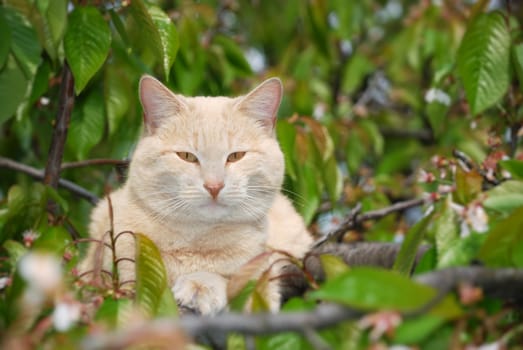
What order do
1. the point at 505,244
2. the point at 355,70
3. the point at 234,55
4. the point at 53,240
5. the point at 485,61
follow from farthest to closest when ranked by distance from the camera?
1. the point at 355,70
2. the point at 234,55
3. the point at 485,61
4. the point at 53,240
5. the point at 505,244

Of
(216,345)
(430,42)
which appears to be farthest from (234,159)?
(430,42)

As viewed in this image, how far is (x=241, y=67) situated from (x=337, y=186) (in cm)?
90

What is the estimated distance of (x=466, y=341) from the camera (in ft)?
4.72

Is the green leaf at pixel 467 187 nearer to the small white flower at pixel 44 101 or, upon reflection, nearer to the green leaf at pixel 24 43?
the green leaf at pixel 24 43

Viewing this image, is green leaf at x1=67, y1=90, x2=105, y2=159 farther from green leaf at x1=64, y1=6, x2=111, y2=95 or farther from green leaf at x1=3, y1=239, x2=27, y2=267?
green leaf at x1=3, y1=239, x2=27, y2=267

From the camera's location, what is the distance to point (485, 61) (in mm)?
2482

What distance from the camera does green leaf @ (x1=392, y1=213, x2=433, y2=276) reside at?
1719mm

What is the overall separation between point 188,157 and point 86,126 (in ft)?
2.02

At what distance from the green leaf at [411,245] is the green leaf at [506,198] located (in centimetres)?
15

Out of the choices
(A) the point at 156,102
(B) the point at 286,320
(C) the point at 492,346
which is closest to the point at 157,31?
(A) the point at 156,102

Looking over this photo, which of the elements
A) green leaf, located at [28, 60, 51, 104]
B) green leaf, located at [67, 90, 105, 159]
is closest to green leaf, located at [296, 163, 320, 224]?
green leaf, located at [67, 90, 105, 159]

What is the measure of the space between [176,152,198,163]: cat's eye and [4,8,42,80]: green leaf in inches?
23.7

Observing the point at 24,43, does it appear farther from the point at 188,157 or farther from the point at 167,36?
the point at 188,157

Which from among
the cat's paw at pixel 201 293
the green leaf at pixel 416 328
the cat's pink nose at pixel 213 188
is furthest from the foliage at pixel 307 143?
the cat's pink nose at pixel 213 188
